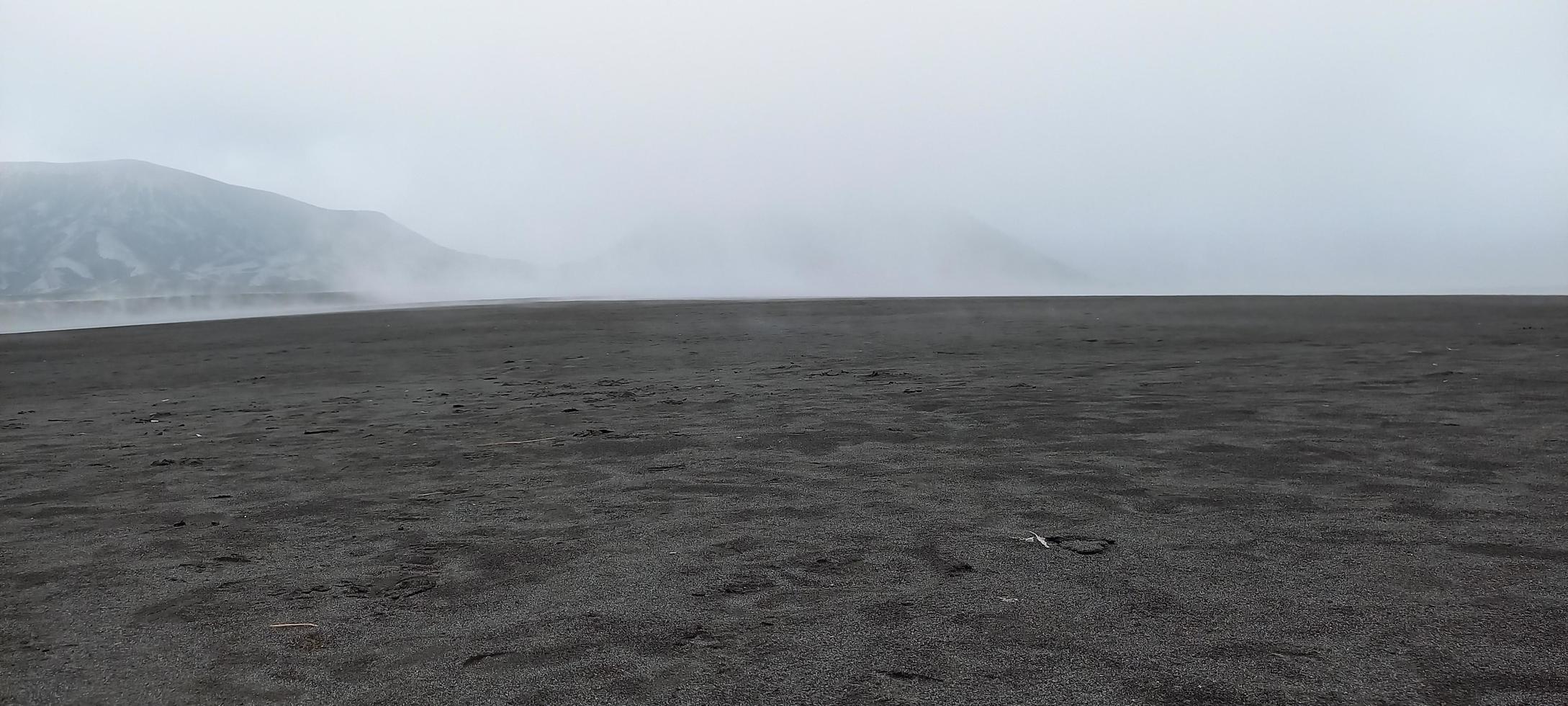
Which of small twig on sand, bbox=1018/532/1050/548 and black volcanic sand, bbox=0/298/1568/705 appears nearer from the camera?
black volcanic sand, bbox=0/298/1568/705

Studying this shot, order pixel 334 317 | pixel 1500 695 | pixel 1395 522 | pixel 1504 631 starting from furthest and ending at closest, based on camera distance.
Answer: pixel 334 317, pixel 1395 522, pixel 1504 631, pixel 1500 695

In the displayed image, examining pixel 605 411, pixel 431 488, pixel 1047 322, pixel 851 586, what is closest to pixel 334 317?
pixel 1047 322

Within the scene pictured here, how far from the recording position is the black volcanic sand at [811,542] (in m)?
3.21

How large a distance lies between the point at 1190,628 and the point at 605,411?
7136mm

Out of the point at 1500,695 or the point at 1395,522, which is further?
the point at 1395,522

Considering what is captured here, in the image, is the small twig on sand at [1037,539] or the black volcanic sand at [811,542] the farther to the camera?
the small twig on sand at [1037,539]

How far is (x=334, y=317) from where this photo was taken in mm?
30453

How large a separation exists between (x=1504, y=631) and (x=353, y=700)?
12.2 ft

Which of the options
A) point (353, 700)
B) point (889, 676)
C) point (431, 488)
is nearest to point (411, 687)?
point (353, 700)

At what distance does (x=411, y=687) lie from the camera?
10.4 feet

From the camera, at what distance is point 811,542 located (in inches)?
188

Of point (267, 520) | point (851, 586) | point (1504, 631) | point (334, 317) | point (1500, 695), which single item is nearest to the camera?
point (1500, 695)

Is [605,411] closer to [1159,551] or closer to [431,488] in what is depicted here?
[431,488]

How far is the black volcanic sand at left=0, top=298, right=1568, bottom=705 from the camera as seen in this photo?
3.21 metres
